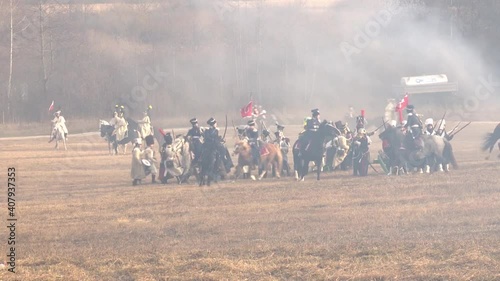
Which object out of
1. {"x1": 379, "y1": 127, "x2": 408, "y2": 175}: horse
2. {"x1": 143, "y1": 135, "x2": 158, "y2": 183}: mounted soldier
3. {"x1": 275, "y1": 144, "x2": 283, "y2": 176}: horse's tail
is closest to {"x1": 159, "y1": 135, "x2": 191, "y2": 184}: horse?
{"x1": 143, "y1": 135, "x2": 158, "y2": 183}: mounted soldier

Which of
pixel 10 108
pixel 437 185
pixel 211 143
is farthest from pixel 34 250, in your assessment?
pixel 10 108

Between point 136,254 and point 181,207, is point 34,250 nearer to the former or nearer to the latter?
point 136,254

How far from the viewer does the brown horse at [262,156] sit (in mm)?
26355

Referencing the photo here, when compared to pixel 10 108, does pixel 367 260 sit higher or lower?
lower

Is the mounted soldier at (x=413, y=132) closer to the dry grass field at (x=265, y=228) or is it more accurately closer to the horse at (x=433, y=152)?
the horse at (x=433, y=152)

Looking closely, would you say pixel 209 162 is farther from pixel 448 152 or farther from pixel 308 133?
pixel 448 152

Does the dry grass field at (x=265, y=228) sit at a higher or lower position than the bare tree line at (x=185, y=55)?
lower

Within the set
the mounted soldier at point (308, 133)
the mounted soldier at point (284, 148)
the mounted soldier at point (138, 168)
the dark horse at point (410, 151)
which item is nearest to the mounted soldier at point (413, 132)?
the dark horse at point (410, 151)

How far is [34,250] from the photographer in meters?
16.3

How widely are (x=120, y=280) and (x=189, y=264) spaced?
4.31ft

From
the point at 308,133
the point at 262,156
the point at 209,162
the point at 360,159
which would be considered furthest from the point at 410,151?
the point at 209,162

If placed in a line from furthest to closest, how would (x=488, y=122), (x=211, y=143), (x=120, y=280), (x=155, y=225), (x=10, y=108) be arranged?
(x=10, y=108) < (x=488, y=122) < (x=211, y=143) < (x=155, y=225) < (x=120, y=280)

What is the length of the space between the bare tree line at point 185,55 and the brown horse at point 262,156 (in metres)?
33.6

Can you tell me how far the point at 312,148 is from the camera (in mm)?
25578
